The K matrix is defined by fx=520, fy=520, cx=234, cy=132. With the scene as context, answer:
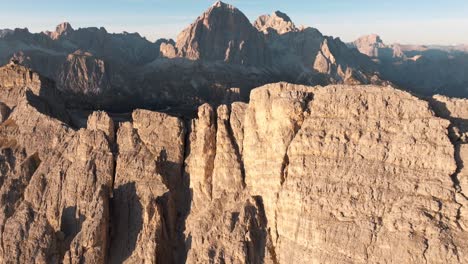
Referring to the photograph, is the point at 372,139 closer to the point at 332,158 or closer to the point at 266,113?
the point at 332,158

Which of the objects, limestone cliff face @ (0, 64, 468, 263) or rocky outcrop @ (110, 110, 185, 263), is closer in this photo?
limestone cliff face @ (0, 64, 468, 263)

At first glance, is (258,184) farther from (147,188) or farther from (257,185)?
(147,188)

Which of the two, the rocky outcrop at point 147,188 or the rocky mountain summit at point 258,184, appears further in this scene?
the rocky outcrop at point 147,188

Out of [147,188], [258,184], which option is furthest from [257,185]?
[147,188]

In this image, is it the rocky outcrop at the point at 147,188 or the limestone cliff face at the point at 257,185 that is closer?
the limestone cliff face at the point at 257,185

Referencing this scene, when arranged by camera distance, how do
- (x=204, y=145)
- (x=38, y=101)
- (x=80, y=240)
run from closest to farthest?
(x=80, y=240) < (x=204, y=145) < (x=38, y=101)

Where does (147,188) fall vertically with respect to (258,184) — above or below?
below

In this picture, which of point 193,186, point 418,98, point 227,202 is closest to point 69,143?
point 193,186

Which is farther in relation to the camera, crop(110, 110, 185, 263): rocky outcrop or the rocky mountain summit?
crop(110, 110, 185, 263): rocky outcrop
